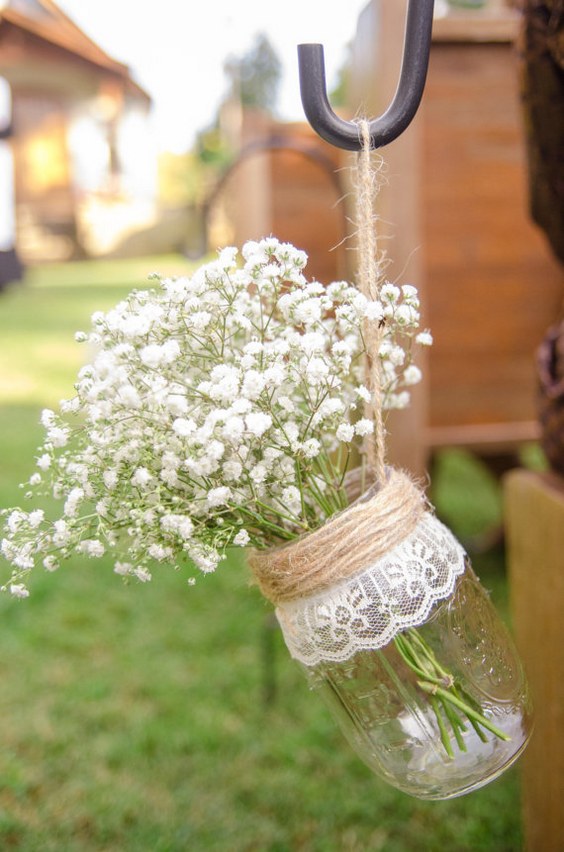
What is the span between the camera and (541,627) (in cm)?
150

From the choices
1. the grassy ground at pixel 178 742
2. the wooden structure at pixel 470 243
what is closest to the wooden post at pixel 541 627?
the grassy ground at pixel 178 742

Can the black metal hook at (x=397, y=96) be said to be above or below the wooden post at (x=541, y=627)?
above

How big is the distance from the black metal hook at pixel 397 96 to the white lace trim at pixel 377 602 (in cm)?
39

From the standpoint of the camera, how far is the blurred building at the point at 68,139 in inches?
717

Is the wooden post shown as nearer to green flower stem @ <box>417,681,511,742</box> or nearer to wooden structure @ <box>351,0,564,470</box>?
green flower stem @ <box>417,681,511,742</box>

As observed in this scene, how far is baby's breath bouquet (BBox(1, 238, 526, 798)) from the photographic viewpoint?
0.87m

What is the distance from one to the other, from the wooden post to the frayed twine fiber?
1.88ft

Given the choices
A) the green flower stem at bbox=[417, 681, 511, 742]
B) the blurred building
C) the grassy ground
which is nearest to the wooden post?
the grassy ground

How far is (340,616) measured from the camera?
35.4 inches

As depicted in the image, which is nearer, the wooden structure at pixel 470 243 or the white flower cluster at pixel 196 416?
the white flower cluster at pixel 196 416

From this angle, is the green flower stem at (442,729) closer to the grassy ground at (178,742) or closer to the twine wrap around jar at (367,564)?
the twine wrap around jar at (367,564)

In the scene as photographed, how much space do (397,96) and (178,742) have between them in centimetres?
188

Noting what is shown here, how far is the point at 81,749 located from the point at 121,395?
1.74 m

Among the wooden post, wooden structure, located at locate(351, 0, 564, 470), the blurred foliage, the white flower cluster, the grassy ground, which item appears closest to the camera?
the white flower cluster
